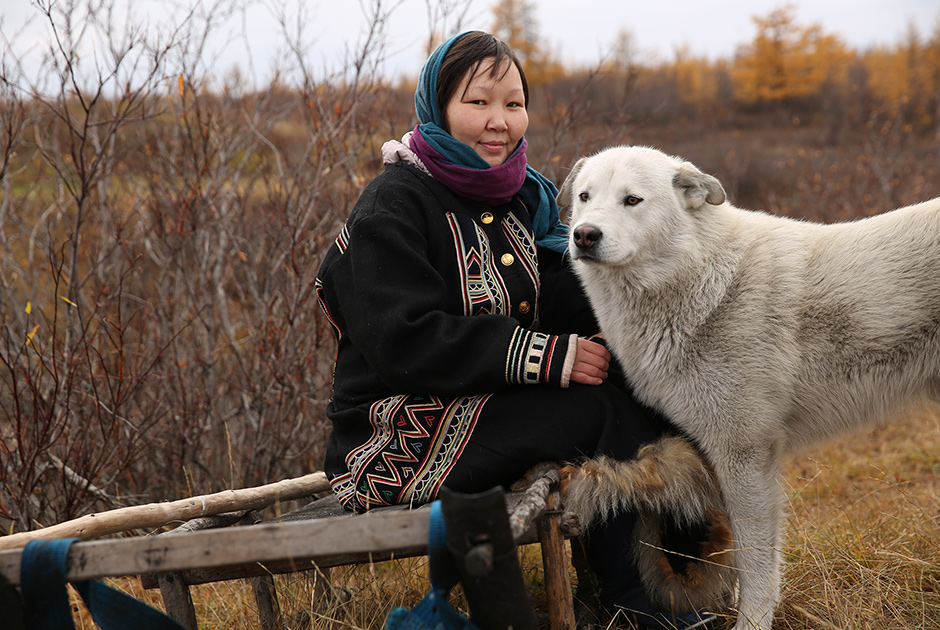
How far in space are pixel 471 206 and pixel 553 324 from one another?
0.61m

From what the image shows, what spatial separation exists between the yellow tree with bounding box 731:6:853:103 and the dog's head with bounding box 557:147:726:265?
27451mm

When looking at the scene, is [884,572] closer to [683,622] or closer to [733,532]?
[733,532]

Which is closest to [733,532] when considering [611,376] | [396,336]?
[611,376]

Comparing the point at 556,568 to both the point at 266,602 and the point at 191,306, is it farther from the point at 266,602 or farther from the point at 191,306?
the point at 191,306

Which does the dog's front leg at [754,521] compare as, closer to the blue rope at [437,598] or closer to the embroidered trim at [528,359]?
the embroidered trim at [528,359]

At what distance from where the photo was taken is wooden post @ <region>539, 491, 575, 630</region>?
212cm

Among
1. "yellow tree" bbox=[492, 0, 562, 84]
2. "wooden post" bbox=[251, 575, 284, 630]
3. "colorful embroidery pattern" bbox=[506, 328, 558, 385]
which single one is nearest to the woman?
"colorful embroidery pattern" bbox=[506, 328, 558, 385]

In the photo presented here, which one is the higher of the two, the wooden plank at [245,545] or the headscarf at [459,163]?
the headscarf at [459,163]

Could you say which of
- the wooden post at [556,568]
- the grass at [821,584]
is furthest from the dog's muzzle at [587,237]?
the grass at [821,584]

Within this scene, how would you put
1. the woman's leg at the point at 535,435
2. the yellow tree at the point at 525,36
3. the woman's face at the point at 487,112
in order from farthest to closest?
1. the yellow tree at the point at 525,36
2. the woman's face at the point at 487,112
3. the woman's leg at the point at 535,435

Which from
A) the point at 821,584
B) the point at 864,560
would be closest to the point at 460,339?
the point at 821,584

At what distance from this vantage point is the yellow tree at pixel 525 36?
26547 millimetres

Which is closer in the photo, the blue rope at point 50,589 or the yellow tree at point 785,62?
the blue rope at point 50,589

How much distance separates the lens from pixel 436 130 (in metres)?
2.49
